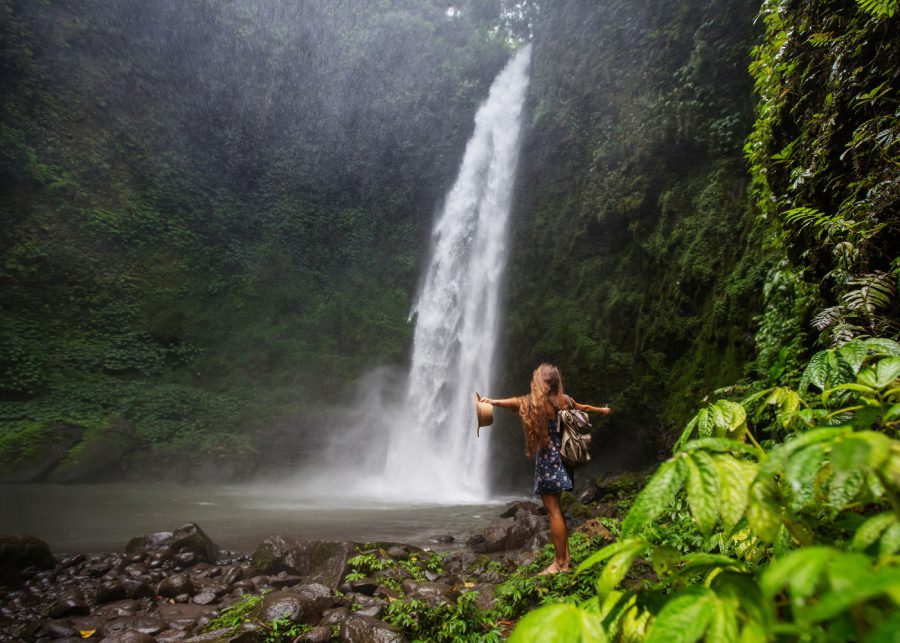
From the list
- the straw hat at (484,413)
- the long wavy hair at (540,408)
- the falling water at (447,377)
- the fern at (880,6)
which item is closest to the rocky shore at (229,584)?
the long wavy hair at (540,408)

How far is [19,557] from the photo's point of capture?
4316 mm

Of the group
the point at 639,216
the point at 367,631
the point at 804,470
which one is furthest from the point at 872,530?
the point at 639,216

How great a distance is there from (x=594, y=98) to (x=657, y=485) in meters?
13.1

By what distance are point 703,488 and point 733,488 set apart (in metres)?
0.05

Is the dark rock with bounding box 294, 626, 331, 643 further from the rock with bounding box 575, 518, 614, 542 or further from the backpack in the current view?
the rock with bounding box 575, 518, 614, 542

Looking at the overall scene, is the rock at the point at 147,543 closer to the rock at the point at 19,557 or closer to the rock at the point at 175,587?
the rock at the point at 19,557

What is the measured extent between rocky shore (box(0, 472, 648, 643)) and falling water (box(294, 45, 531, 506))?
5.58m

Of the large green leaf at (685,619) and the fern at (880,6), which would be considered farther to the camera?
the fern at (880,6)

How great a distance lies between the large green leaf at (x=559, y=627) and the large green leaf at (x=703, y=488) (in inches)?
9.9

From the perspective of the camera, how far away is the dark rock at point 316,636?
2.53 metres

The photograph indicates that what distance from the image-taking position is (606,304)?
10.1m

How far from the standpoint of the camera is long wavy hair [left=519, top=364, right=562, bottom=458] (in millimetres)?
3455

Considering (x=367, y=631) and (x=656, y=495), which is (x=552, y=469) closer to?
(x=367, y=631)

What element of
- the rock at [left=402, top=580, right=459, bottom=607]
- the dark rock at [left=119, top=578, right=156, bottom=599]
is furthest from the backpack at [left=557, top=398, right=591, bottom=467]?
the dark rock at [left=119, top=578, right=156, bottom=599]
